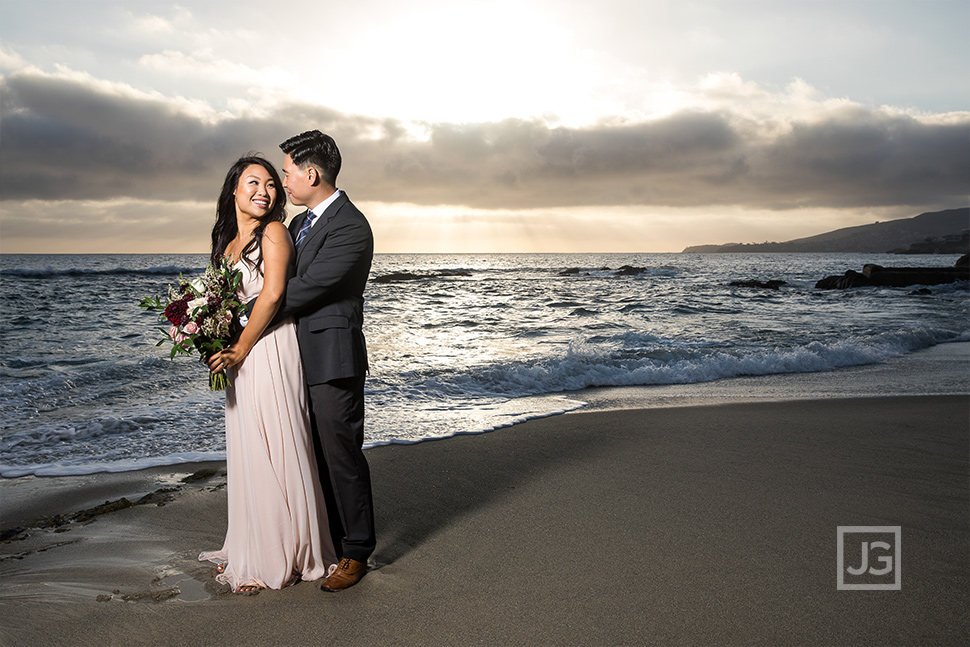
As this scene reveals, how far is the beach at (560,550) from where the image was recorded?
2.72m

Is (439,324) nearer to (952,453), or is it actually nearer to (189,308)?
(952,453)

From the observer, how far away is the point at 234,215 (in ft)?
10.4

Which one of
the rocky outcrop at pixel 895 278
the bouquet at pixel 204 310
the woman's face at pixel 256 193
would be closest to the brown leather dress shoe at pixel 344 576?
the bouquet at pixel 204 310

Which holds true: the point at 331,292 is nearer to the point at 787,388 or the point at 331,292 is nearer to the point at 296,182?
the point at 296,182

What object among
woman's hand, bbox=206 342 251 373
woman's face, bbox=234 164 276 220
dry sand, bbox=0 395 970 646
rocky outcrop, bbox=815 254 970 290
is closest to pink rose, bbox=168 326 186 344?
woman's hand, bbox=206 342 251 373

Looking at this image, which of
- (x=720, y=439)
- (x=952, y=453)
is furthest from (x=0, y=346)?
(x=952, y=453)

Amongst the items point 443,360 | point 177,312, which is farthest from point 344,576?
point 443,360

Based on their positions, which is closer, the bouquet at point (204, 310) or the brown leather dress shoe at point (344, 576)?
the bouquet at point (204, 310)

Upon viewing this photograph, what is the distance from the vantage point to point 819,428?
614 centimetres

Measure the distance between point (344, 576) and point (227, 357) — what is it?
122cm

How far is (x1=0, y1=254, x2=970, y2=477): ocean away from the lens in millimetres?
6285

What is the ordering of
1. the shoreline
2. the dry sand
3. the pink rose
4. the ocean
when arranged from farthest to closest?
the shoreline < the ocean < the pink rose < the dry sand

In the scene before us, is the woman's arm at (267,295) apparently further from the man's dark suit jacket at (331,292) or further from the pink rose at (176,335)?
the pink rose at (176,335)

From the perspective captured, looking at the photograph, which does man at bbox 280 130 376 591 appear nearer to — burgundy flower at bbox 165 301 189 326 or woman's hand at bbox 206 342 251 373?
woman's hand at bbox 206 342 251 373
